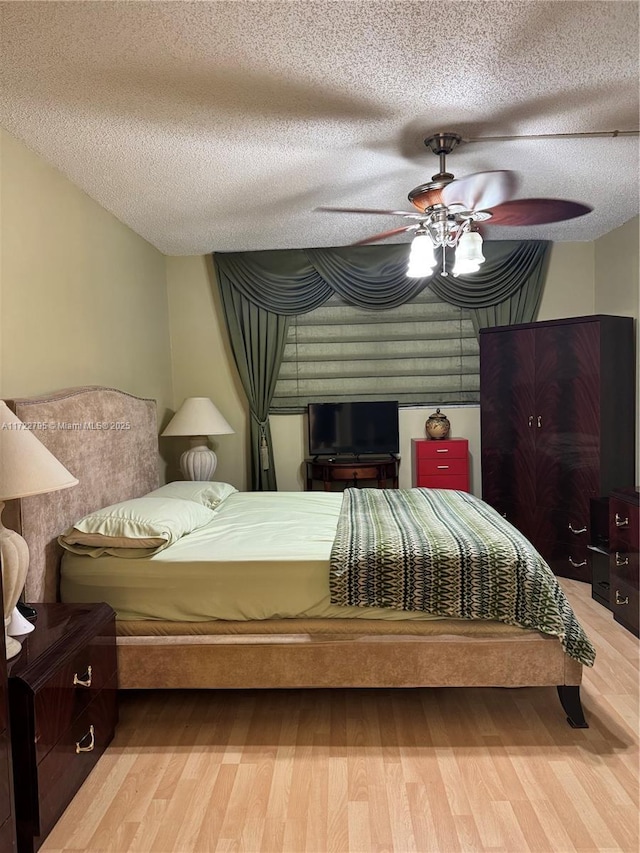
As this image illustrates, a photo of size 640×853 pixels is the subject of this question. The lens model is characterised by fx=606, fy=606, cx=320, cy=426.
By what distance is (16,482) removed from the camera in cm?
198

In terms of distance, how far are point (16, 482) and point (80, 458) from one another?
1.01 meters

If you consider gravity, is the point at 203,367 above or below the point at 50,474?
above

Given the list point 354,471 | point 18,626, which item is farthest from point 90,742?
point 354,471

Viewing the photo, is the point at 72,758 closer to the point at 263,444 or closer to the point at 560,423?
the point at 263,444

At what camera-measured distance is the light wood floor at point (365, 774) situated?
6.01ft

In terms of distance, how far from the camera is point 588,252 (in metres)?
4.94

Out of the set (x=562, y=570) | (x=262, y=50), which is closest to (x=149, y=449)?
(x=262, y=50)

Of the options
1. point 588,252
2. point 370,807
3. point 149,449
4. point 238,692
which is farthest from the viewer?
point 588,252

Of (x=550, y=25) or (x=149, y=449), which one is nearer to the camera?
(x=550, y=25)

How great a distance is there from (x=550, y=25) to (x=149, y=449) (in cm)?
315

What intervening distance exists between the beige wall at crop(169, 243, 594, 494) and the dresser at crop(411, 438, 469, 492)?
0.82 feet

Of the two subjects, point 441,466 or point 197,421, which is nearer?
point 197,421

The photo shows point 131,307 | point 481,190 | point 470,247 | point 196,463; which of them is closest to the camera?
point 481,190

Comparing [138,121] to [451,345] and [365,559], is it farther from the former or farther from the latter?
[451,345]
